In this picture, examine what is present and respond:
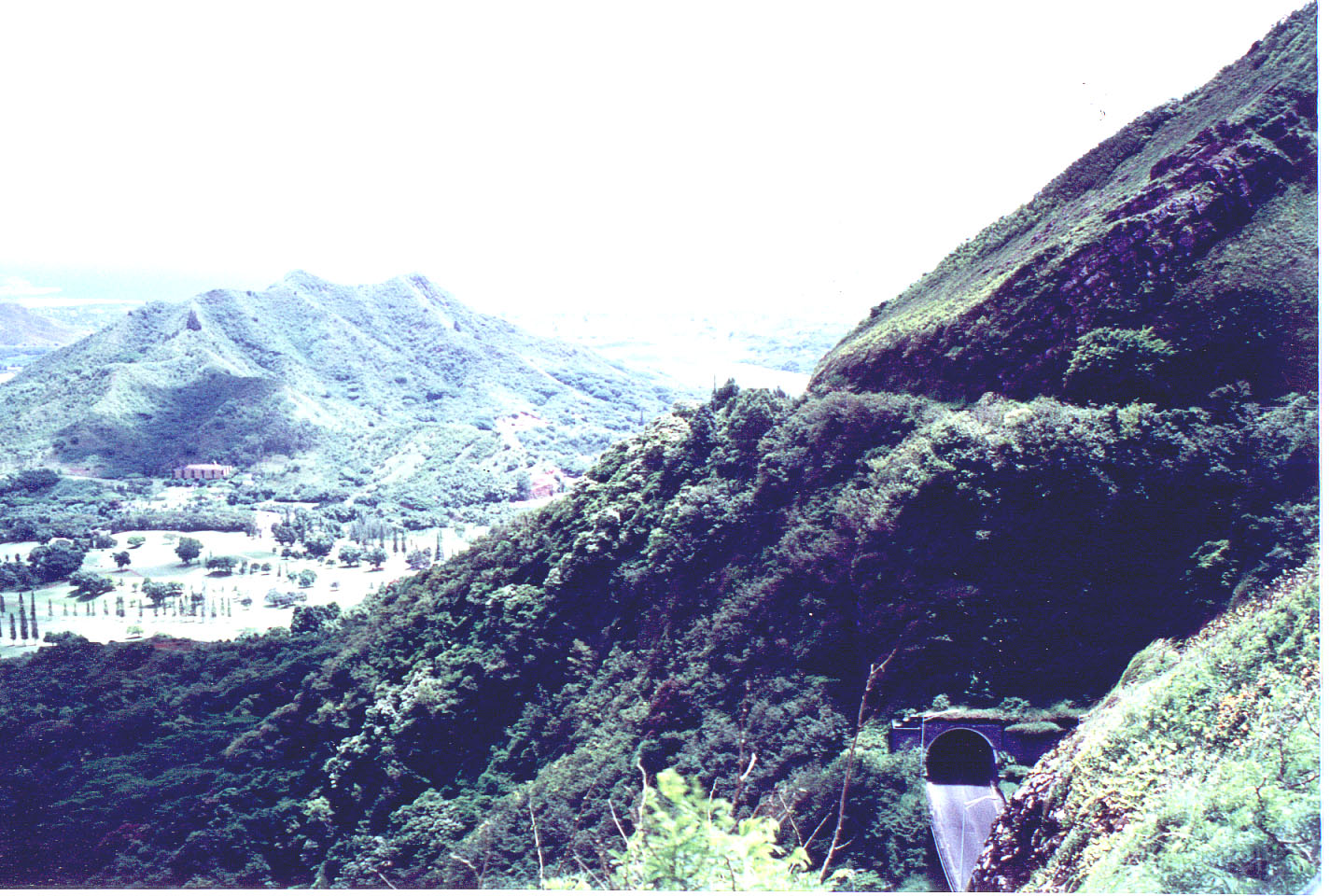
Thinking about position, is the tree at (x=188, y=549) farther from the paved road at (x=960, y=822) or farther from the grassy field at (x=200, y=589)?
the paved road at (x=960, y=822)

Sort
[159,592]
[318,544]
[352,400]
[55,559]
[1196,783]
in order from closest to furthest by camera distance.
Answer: [1196,783] → [55,559] → [159,592] → [318,544] → [352,400]

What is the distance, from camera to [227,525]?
1244cm

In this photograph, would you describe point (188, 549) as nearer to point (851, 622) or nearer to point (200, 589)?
point (200, 589)

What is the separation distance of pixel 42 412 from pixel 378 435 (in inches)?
251

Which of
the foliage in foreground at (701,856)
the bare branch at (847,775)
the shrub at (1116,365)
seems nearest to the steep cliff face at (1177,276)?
the shrub at (1116,365)

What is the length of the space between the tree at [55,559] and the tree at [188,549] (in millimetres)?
1368

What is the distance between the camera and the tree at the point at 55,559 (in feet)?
29.0

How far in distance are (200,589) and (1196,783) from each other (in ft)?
34.6

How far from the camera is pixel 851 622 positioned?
6.67 m

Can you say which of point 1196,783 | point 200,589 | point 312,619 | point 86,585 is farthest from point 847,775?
point 200,589

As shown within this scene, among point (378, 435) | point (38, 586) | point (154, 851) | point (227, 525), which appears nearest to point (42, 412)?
point (227, 525)

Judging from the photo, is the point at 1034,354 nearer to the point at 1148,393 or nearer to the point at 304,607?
the point at 1148,393

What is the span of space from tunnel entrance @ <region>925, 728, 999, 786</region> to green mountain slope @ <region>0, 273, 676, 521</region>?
10022mm

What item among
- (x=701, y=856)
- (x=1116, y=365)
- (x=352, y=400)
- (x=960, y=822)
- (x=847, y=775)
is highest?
(x=1116, y=365)
